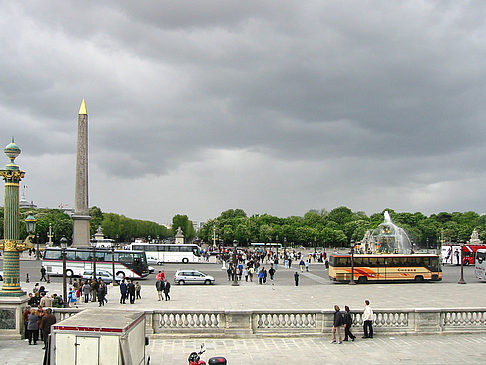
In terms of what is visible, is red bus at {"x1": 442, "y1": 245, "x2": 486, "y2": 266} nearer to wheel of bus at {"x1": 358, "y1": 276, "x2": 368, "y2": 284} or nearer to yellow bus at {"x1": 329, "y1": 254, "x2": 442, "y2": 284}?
yellow bus at {"x1": 329, "y1": 254, "x2": 442, "y2": 284}

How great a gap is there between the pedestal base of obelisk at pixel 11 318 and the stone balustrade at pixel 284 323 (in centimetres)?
118

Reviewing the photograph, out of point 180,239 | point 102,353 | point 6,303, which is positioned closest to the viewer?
point 102,353

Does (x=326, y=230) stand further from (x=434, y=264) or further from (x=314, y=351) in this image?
(x=314, y=351)

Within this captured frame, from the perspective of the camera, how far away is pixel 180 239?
93688 millimetres

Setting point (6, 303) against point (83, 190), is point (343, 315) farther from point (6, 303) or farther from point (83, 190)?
point (83, 190)

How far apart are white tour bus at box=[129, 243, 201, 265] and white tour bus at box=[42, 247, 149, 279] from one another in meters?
15.7

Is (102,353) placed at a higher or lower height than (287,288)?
higher

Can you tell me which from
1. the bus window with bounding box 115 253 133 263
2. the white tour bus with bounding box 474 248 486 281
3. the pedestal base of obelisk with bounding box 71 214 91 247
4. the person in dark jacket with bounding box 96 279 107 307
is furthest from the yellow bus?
the pedestal base of obelisk with bounding box 71 214 91 247

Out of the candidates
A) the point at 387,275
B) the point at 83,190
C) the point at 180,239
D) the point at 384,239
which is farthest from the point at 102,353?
the point at 180,239

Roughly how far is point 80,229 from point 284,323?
4591cm

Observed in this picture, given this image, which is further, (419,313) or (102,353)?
(419,313)

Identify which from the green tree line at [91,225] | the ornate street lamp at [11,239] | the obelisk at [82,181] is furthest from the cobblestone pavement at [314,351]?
the green tree line at [91,225]

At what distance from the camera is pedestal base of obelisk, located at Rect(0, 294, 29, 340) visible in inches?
630

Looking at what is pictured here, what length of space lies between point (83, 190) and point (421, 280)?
38158 mm
